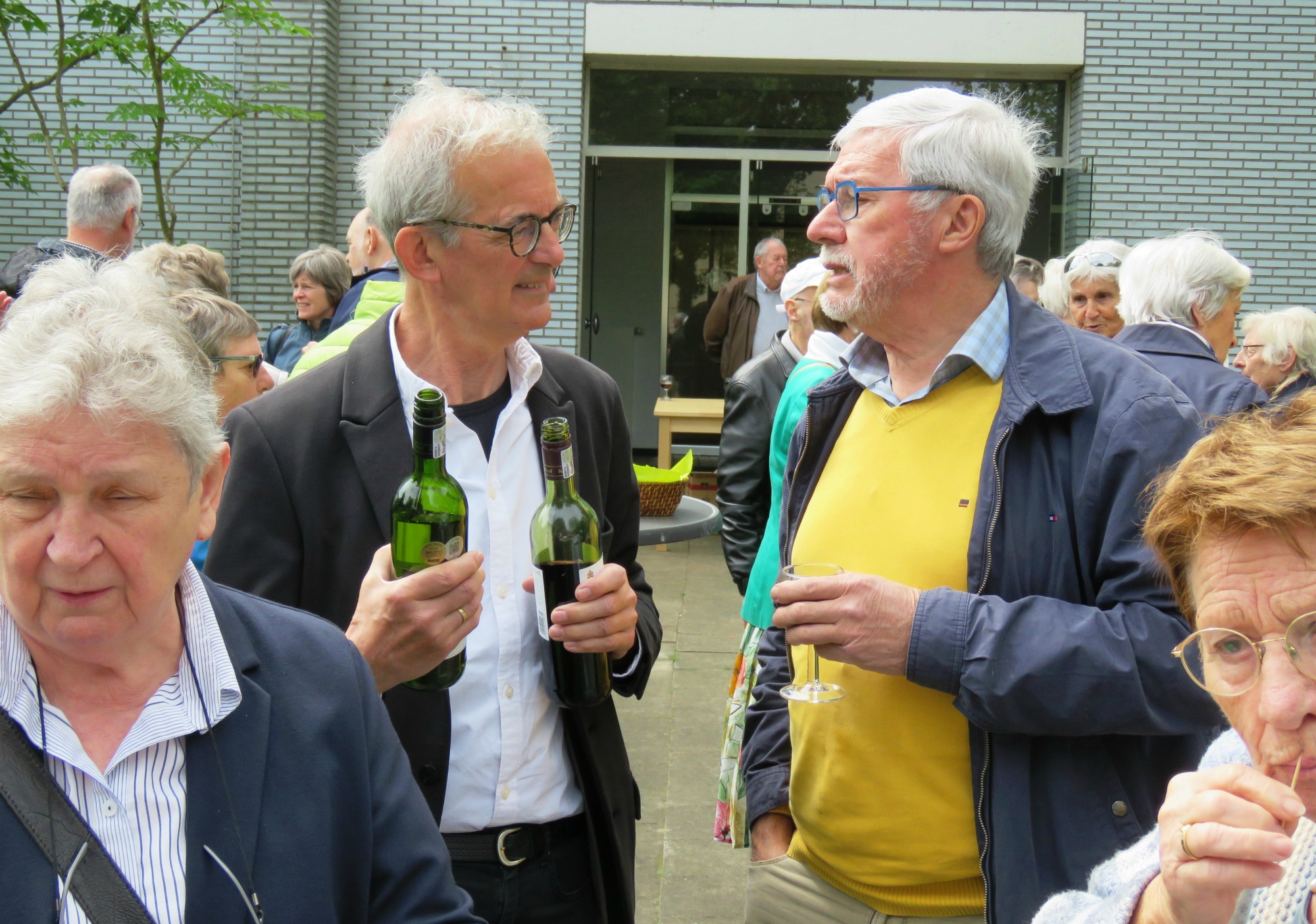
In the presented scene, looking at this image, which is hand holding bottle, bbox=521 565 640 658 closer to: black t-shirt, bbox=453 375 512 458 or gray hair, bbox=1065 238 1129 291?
black t-shirt, bbox=453 375 512 458

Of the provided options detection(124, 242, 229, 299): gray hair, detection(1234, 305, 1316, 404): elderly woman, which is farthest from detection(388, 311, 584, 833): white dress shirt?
detection(1234, 305, 1316, 404): elderly woman

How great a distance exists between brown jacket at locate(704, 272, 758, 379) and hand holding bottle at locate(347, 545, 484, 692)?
29.1 ft

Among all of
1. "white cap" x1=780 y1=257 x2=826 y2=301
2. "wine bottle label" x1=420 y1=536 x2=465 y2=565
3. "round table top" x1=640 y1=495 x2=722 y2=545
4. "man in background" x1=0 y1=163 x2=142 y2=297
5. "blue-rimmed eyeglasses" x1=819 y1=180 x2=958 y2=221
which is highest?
"man in background" x1=0 y1=163 x2=142 y2=297

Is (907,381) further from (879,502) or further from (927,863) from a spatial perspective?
(927,863)

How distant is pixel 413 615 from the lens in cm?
177

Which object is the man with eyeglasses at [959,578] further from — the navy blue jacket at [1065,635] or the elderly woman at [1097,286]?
the elderly woman at [1097,286]

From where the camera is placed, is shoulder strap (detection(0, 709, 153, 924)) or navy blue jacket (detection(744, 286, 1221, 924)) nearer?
shoulder strap (detection(0, 709, 153, 924))

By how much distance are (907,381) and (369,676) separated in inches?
49.1

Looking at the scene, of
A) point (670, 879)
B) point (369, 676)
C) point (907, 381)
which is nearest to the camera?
point (369, 676)

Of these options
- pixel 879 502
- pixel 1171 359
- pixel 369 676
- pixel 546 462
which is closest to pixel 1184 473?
pixel 879 502

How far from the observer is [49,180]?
1062 centimetres

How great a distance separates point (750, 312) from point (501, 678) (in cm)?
893

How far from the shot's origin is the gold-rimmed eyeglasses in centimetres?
121

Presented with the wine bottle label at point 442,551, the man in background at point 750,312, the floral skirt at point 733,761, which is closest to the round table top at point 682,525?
the floral skirt at point 733,761
